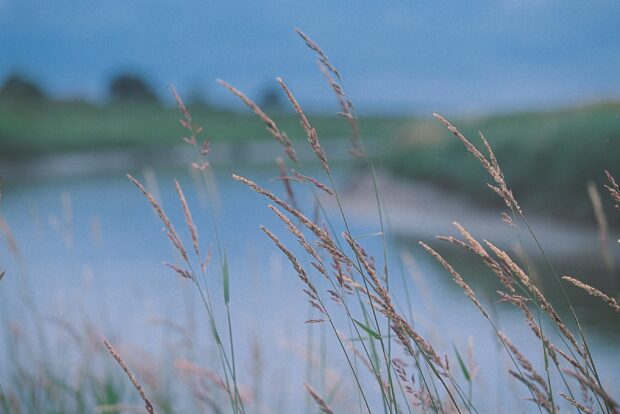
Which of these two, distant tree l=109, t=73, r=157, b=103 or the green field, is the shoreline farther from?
distant tree l=109, t=73, r=157, b=103

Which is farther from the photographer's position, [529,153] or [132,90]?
[132,90]

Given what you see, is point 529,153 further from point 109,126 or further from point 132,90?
point 132,90

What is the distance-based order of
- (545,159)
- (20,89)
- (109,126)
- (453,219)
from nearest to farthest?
1. (545,159)
2. (453,219)
3. (109,126)
4. (20,89)

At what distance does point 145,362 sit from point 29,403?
57 cm

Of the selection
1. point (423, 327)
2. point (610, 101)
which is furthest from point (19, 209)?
point (423, 327)

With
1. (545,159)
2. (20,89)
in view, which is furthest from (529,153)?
(20,89)

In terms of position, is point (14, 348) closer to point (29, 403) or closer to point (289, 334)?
point (29, 403)

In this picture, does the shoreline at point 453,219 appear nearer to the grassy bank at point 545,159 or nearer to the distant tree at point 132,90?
the grassy bank at point 545,159

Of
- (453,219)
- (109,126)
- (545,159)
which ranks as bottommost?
(453,219)

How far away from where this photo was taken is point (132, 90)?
49.4 m

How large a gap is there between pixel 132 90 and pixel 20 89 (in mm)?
7650

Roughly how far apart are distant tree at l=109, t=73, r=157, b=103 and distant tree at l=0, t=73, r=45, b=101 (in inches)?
220

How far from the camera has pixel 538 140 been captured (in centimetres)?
1148

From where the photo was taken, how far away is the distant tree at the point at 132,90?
49188 millimetres
